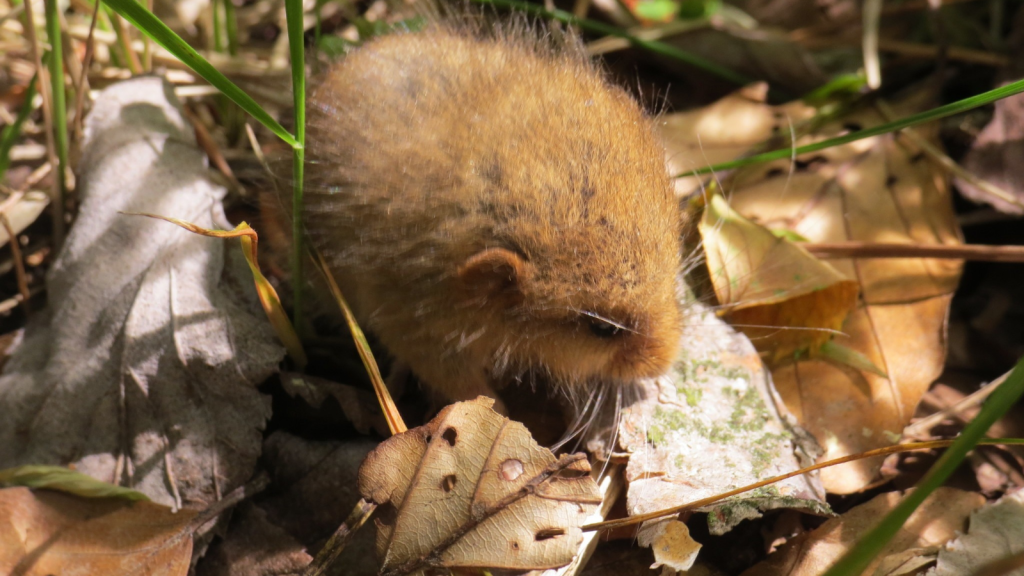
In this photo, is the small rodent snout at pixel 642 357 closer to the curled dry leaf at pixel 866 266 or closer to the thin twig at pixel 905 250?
the curled dry leaf at pixel 866 266

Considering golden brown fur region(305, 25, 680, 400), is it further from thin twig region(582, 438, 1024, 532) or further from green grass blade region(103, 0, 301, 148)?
thin twig region(582, 438, 1024, 532)

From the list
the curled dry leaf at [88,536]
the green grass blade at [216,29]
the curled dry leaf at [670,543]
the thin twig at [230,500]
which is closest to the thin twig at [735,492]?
the curled dry leaf at [670,543]

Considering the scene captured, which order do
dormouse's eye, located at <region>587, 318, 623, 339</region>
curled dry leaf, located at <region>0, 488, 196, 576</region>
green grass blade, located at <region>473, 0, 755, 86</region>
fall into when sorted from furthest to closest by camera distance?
1. green grass blade, located at <region>473, 0, 755, 86</region>
2. dormouse's eye, located at <region>587, 318, 623, 339</region>
3. curled dry leaf, located at <region>0, 488, 196, 576</region>

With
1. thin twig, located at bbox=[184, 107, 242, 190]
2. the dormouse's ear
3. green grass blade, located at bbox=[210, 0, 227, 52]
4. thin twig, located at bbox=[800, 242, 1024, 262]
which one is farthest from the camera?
green grass blade, located at bbox=[210, 0, 227, 52]

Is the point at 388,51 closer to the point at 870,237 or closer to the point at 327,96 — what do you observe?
the point at 327,96

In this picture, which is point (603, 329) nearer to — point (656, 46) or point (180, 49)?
point (180, 49)

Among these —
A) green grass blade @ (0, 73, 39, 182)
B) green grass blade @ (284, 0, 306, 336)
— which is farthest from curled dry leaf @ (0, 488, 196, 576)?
green grass blade @ (0, 73, 39, 182)
